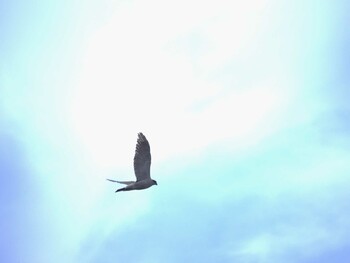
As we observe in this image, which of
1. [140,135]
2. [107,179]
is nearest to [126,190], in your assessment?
[107,179]

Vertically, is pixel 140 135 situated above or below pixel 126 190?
above

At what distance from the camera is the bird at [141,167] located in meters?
55.8

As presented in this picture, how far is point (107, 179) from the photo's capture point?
54.7 metres

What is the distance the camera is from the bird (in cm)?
5578

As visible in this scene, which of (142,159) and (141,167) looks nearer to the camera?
(142,159)

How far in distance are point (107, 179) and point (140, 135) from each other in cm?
621

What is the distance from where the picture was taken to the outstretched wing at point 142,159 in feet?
183

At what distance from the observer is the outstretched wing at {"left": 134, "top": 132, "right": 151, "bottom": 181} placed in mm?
55750

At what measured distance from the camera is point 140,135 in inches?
2213

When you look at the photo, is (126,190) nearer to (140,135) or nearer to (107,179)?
(107,179)

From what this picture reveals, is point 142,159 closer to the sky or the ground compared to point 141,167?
closer to the sky

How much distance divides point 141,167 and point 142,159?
1.07 m

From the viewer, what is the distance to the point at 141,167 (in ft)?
186

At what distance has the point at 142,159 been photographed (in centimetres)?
5634
